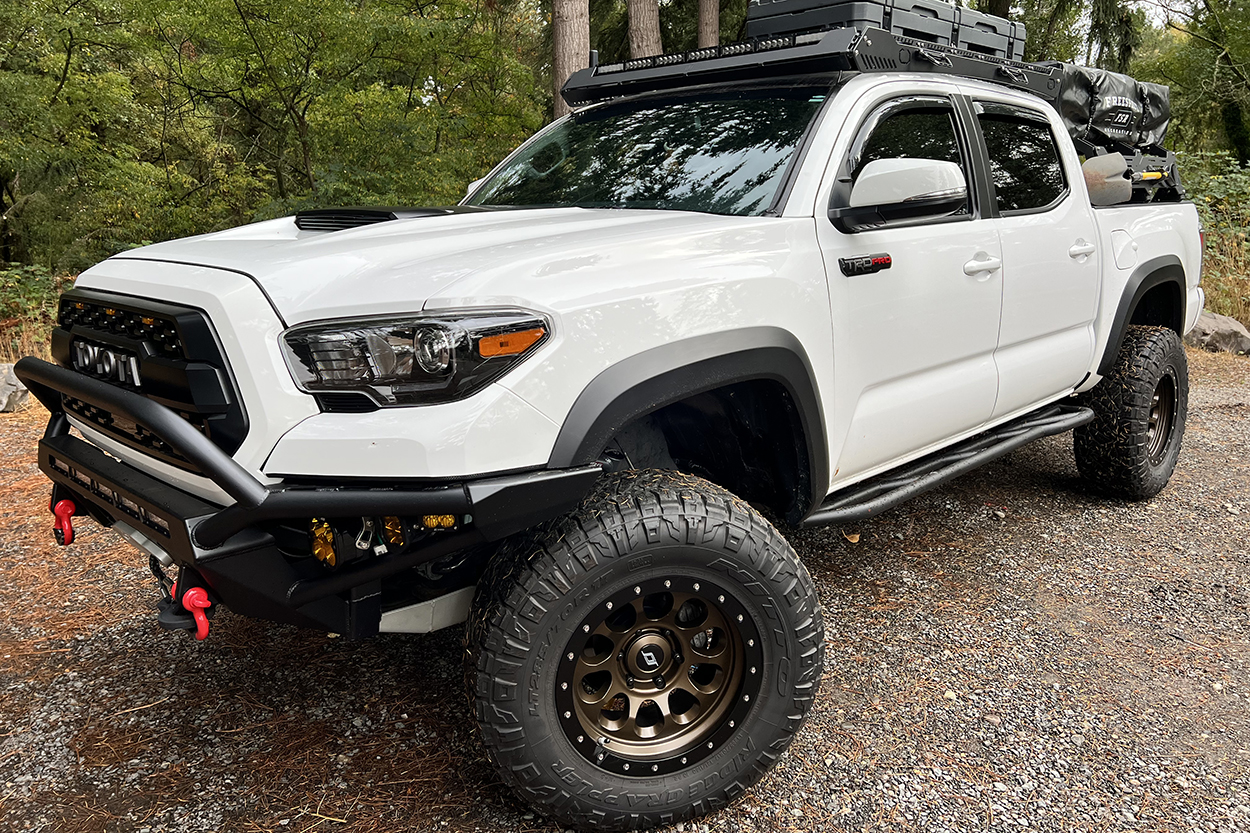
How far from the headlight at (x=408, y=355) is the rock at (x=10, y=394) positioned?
6019mm

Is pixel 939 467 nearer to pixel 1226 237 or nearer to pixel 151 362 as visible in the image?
pixel 151 362

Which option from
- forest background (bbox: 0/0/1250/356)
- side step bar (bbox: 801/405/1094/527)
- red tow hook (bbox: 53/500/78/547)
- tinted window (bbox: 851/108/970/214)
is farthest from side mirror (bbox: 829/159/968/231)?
forest background (bbox: 0/0/1250/356)

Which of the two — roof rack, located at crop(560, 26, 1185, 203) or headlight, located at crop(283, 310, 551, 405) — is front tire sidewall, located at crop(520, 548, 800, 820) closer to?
headlight, located at crop(283, 310, 551, 405)

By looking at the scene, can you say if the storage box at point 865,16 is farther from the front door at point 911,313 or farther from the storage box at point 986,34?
the front door at point 911,313

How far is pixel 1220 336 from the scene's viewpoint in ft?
28.8

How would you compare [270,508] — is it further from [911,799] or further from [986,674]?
[986,674]

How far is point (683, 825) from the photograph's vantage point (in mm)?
2270

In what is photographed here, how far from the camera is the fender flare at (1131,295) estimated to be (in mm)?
4148

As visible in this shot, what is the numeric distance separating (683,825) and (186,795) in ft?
4.46

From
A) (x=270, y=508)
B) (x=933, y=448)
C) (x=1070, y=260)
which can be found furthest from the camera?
(x=1070, y=260)

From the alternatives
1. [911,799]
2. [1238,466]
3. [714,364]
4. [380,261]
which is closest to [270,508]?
[380,261]

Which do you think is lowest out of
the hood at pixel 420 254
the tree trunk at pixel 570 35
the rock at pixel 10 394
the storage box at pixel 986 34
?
the rock at pixel 10 394

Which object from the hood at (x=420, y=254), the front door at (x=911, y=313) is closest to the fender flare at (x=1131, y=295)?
the front door at (x=911, y=313)

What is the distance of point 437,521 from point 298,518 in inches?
11.3
